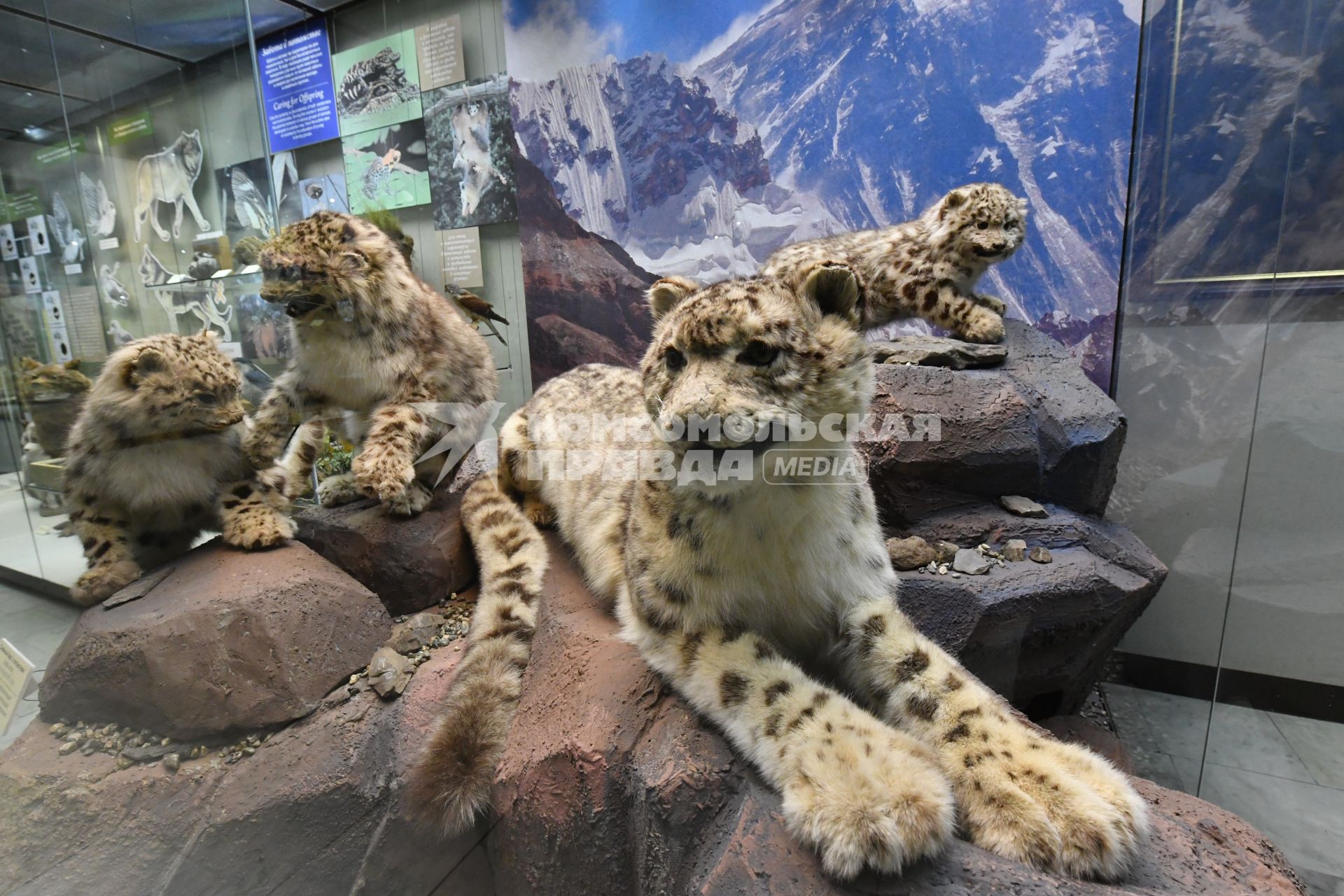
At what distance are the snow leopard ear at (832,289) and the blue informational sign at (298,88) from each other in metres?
3.31

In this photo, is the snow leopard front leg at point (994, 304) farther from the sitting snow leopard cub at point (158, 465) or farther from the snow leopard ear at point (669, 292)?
the sitting snow leopard cub at point (158, 465)

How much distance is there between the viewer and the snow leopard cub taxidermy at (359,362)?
2.75 m

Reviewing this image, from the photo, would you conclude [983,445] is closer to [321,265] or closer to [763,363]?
[763,363]

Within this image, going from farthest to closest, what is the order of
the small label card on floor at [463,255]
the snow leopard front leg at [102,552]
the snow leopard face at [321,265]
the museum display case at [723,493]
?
1. the small label card on floor at [463,255]
2. the snow leopard face at [321,265]
3. the snow leopard front leg at [102,552]
4. the museum display case at [723,493]

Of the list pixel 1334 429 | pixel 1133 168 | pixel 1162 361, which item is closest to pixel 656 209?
pixel 1133 168

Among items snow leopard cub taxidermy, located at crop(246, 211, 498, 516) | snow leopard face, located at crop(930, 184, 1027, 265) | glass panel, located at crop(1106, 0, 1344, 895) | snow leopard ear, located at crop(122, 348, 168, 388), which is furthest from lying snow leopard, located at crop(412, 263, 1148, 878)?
snow leopard face, located at crop(930, 184, 1027, 265)

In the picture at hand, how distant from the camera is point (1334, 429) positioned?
95.7 inches

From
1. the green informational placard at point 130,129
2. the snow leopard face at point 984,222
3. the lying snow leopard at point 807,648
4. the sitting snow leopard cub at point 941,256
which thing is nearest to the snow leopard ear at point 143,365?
the green informational placard at point 130,129

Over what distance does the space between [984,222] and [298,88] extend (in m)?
4.10

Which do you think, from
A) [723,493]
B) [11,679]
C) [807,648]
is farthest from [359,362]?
[807,648]

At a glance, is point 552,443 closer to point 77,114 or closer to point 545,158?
point 77,114

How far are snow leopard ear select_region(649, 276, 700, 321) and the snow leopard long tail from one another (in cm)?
141

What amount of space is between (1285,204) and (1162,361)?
0.93m

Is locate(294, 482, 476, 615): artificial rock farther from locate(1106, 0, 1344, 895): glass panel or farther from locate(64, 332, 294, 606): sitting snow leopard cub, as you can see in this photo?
locate(1106, 0, 1344, 895): glass panel
